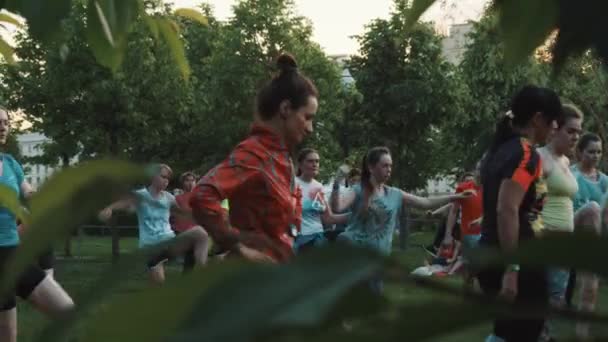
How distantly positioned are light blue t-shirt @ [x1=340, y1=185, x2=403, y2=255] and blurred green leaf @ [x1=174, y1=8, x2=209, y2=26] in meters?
7.62

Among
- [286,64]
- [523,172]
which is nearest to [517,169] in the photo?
[523,172]

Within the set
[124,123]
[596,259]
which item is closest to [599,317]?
[596,259]

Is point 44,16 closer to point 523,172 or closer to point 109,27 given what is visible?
point 109,27

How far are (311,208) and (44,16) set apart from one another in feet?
35.2

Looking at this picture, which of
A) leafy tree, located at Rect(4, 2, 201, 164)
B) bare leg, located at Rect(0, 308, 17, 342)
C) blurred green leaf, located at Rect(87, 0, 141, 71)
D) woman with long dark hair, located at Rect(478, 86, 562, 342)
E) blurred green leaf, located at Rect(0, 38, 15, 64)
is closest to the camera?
blurred green leaf, located at Rect(87, 0, 141, 71)

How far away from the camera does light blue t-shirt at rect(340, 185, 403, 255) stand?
369 inches

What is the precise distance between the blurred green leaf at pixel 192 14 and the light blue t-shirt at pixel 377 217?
7619 millimetres

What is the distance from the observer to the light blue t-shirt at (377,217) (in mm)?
9367

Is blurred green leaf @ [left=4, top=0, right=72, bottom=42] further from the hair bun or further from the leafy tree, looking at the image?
the leafy tree

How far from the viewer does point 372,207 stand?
9.67 meters

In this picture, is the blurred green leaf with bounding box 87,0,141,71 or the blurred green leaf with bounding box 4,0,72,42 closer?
the blurred green leaf with bounding box 4,0,72,42

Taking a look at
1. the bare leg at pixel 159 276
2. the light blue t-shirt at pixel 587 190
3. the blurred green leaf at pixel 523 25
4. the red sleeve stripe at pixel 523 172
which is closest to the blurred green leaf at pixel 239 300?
the bare leg at pixel 159 276

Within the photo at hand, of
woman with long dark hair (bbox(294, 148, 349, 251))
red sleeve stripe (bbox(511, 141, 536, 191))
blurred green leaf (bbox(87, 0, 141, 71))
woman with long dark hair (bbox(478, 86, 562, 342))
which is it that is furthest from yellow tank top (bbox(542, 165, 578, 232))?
blurred green leaf (bbox(87, 0, 141, 71))

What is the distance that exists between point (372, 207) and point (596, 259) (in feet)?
30.6
